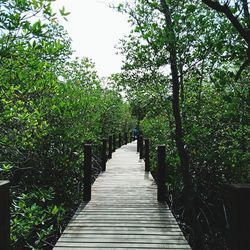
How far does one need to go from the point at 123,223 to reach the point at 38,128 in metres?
2.43

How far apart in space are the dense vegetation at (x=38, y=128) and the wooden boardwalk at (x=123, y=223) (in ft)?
1.87

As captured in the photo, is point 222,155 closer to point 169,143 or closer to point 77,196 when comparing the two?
point 169,143

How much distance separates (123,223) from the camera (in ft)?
17.3

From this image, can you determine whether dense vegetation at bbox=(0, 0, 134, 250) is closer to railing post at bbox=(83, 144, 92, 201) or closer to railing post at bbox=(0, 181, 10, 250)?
railing post at bbox=(83, 144, 92, 201)

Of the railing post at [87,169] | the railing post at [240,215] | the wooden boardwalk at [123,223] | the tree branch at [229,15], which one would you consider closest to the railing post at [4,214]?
the railing post at [240,215]

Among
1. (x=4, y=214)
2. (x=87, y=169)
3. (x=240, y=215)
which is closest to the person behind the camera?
(x=240, y=215)

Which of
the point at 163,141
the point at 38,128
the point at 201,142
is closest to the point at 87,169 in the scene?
the point at 38,128

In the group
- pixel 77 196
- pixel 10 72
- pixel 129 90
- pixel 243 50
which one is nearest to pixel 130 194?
pixel 77 196

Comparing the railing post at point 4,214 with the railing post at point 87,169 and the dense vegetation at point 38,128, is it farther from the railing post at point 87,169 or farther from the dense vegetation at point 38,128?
the railing post at point 87,169

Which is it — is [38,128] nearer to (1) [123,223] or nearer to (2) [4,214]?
(1) [123,223]

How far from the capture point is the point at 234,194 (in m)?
1.37

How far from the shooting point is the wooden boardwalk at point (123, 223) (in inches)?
172

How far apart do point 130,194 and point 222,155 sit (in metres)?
3.13

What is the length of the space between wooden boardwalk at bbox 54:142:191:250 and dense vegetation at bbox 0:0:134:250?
57 centimetres
